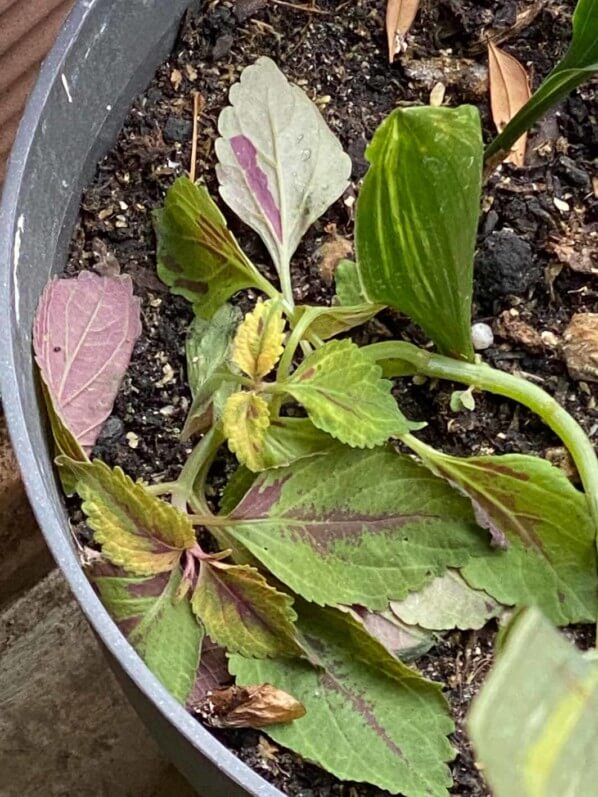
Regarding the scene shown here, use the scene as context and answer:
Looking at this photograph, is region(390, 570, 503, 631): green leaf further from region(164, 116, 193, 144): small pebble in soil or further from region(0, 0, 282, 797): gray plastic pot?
region(164, 116, 193, 144): small pebble in soil

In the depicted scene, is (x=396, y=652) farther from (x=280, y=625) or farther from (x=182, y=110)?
(x=182, y=110)

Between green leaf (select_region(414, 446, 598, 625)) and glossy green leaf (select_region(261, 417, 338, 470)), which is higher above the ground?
glossy green leaf (select_region(261, 417, 338, 470))

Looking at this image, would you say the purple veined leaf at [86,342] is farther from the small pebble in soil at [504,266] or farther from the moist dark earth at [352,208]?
the small pebble in soil at [504,266]

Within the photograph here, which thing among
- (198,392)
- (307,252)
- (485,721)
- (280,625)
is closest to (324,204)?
(307,252)

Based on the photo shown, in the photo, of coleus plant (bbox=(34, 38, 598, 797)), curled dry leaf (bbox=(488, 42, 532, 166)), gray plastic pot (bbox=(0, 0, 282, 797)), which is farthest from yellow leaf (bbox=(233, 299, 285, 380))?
curled dry leaf (bbox=(488, 42, 532, 166))

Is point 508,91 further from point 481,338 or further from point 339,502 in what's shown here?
point 339,502

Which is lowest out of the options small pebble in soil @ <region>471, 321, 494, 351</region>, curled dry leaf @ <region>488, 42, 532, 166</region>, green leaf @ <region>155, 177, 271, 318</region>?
small pebble in soil @ <region>471, 321, 494, 351</region>

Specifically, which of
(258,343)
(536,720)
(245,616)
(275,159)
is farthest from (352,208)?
(536,720)
